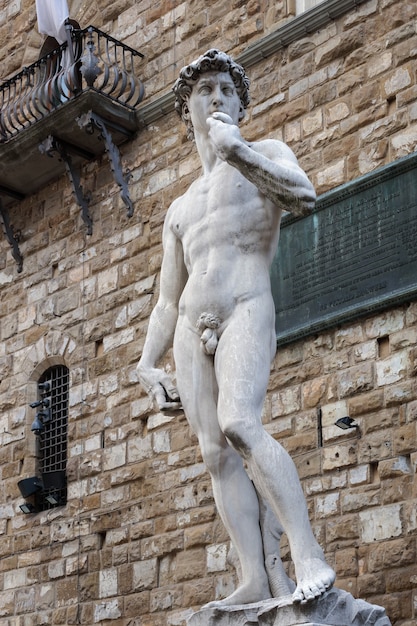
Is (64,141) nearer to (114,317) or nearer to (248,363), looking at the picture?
(114,317)

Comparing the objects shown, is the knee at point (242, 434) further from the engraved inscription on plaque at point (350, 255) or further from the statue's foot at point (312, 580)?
the engraved inscription on plaque at point (350, 255)

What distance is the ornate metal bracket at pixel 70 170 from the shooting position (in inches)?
459

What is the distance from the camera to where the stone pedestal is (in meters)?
5.05

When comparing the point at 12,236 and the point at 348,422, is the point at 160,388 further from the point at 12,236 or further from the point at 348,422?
the point at 12,236

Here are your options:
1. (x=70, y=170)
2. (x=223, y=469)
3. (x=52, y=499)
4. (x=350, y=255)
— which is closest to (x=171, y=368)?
(x=52, y=499)

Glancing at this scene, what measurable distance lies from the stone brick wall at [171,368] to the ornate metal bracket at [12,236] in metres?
0.08

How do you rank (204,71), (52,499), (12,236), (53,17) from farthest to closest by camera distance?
(12,236)
(53,17)
(52,499)
(204,71)

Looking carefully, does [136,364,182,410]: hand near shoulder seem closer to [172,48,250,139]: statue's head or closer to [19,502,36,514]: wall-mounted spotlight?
[172,48,250,139]: statue's head

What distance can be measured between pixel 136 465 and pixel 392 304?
2820mm

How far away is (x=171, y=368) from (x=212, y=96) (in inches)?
169

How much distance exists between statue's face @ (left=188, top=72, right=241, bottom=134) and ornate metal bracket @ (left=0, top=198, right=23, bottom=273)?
6.36 metres

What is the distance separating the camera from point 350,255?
9.01 meters

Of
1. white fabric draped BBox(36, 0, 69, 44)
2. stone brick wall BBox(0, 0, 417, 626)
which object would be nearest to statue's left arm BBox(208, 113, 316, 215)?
stone brick wall BBox(0, 0, 417, 626)

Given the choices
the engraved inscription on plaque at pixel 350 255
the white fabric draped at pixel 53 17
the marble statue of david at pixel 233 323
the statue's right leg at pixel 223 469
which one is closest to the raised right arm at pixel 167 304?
the marble statue of david at pixel 233 323
